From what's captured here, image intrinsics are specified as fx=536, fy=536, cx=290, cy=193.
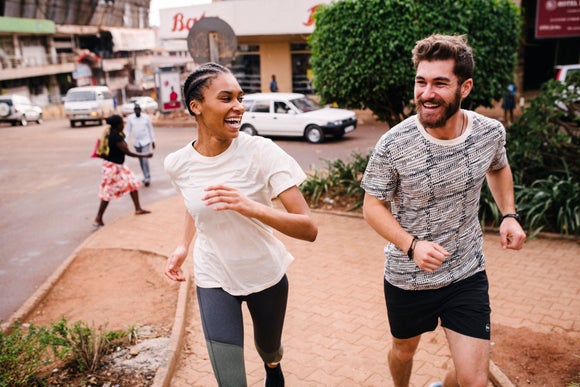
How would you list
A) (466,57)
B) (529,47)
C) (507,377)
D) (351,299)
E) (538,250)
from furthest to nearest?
(529,47) → (538,250) → (351,299) → (507,377) → (466,57)

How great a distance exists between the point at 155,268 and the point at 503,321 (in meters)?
4.23

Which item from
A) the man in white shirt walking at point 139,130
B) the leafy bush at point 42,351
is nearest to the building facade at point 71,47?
the man in white shirt walking at point 139,130

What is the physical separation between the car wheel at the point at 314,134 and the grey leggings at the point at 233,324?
13.8 meters

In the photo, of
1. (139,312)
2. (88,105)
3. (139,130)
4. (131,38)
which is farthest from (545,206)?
(131,38)

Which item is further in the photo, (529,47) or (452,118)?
(529,47)

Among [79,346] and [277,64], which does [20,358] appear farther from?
[277,64]

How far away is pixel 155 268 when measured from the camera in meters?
6.92

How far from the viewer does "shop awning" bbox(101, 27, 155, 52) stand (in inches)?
2190

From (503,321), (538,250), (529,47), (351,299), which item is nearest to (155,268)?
(351,299)

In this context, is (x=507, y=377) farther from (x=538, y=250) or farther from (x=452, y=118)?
(x=538, y=250)

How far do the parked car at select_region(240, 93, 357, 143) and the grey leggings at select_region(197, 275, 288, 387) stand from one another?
13.7 meters

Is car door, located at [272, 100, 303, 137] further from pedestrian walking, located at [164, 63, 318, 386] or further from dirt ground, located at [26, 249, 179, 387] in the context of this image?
pedestrian walking, located at [164, 63, 318, 386]

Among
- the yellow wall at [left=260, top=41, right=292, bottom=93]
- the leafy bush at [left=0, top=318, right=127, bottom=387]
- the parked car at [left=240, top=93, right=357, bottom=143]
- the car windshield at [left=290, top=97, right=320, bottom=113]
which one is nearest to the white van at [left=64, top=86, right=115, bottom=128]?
the yellow wall at [left=260, top=41, right=292, bottom=93]

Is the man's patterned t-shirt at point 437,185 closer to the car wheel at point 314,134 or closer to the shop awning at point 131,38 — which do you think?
the car wheel at point 314,134
